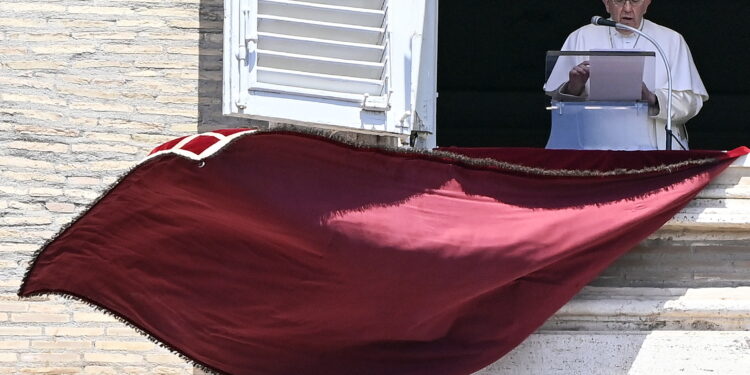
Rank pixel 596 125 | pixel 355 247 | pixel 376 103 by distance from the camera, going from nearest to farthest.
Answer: pixel 355 247, pixel 376 103, pixel 596 125

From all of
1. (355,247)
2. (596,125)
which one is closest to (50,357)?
(355,247)

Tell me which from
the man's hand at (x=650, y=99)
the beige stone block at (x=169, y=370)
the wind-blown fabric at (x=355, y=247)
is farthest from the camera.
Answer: the beige stone block at (x=169, y=370)

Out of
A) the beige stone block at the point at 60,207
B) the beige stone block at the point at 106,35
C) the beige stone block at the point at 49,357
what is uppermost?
the beige stone block at the point at 106,35

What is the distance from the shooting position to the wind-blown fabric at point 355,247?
5680 millimetres

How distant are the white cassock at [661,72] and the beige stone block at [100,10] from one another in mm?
1738

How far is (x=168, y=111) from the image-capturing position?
730 cm

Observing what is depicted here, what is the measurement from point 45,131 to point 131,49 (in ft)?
1.55

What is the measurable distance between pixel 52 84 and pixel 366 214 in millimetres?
2091

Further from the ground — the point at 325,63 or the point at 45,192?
the point at 325,63

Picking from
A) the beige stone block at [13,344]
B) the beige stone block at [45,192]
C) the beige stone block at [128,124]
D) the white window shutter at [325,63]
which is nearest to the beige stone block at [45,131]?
the beige stone block at [128,124]

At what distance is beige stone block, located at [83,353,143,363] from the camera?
7113 millimetres

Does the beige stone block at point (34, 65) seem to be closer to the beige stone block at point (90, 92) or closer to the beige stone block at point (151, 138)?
the beige stone block at point (90, 92)

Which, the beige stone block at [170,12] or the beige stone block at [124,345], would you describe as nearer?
the beige stone block at [124,345]

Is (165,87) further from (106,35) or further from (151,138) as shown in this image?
(106,35)
